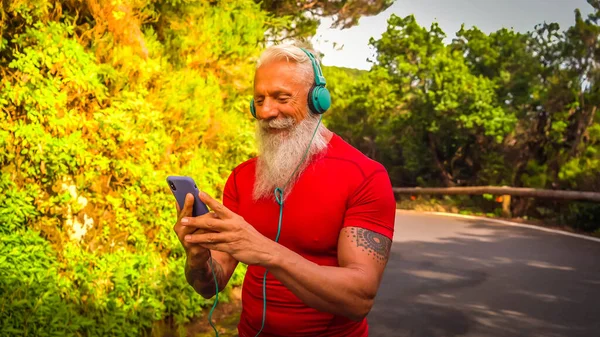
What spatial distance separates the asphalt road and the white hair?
4.77m

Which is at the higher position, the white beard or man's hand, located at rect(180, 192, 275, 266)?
the white beard

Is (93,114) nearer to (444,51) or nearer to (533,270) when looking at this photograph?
(533,270)

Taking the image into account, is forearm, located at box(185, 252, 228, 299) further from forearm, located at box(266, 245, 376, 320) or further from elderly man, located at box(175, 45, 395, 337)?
forearm, located at box(266, 245, 376, 320)

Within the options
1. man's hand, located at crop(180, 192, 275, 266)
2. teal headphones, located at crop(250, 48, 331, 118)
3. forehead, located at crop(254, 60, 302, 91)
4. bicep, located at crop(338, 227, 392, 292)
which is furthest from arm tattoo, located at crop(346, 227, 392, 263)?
forehead, located at crop(254, 60, 302, 91)

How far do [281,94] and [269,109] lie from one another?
0.08 m

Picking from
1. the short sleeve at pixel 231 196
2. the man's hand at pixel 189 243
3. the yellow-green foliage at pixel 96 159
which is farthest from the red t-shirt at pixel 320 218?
the yellow-green foliage at pixel 96 159

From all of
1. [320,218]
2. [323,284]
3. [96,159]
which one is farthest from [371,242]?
[96,159]

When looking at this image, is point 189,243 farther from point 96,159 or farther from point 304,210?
point 96,159

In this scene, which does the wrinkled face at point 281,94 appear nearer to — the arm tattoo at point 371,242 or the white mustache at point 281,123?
the white mustache at point 281,123

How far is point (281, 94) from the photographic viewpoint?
275 cm

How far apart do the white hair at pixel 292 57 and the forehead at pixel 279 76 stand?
2 cm

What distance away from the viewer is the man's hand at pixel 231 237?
2123mm

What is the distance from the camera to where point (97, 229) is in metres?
6.27

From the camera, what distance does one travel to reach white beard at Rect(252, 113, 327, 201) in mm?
2758
